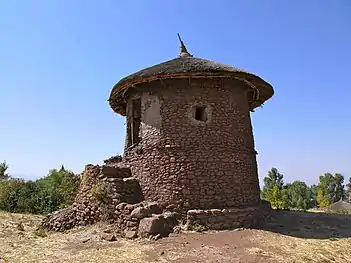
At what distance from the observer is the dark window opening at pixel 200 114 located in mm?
12180

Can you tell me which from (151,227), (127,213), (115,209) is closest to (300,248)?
(151,227)

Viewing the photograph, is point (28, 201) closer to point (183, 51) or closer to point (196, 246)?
point (183, 51)

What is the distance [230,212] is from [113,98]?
7088 mm

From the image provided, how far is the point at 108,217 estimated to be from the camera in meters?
11.4

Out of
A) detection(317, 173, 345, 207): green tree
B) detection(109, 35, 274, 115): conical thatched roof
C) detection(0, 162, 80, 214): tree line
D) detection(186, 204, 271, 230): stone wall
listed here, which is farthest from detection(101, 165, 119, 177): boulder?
detection(317, 173, 345, 207): green tree

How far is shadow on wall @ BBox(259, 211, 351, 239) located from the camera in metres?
10.7

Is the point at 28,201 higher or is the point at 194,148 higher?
the point at 194,148

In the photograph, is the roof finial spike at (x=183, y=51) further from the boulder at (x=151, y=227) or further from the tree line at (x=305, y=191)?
the tree line at (x=305, y=191)

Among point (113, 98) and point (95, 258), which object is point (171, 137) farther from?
point (95, 258)

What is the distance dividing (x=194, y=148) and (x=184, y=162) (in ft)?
1.96

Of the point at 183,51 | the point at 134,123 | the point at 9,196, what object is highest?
the point at 183,51

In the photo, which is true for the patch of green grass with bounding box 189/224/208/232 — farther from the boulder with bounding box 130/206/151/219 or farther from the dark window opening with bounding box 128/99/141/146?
the dark window opening with bounding box 128/99/141/146

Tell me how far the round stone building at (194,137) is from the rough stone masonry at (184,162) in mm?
34

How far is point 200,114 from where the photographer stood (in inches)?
485
